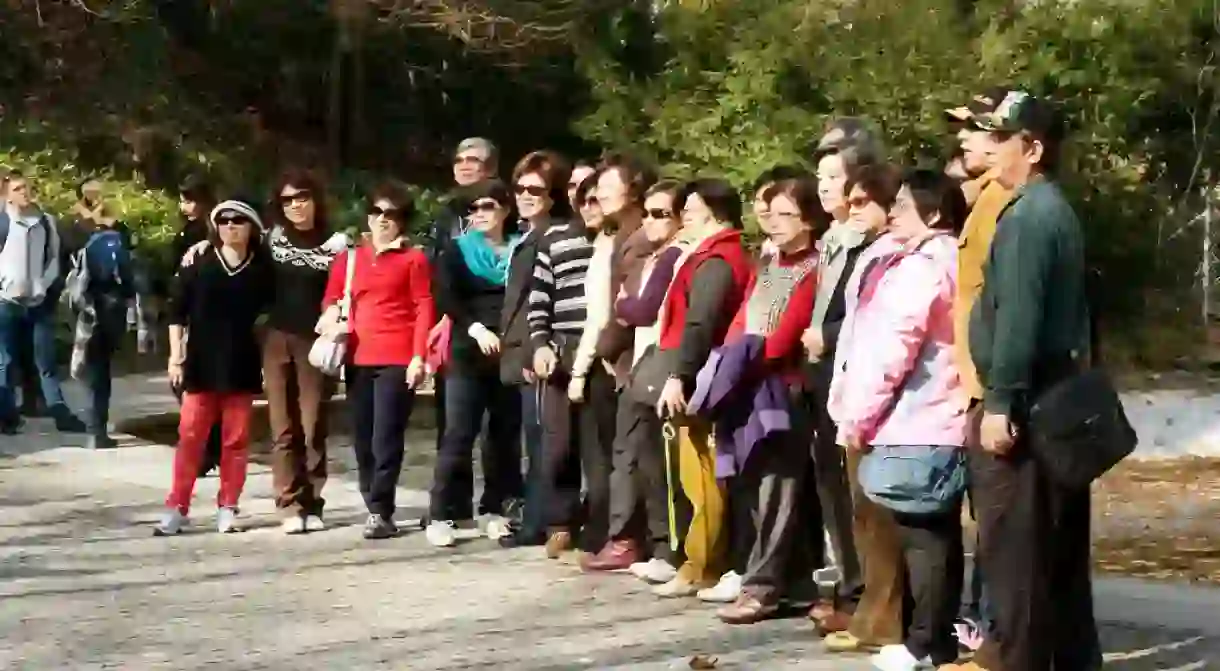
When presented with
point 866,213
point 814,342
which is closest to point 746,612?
point 814,342

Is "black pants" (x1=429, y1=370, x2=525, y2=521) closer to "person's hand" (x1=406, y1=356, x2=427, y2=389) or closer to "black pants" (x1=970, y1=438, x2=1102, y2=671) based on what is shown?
"person's hand" (x1=406, y1=356, x2=427, y2=389)

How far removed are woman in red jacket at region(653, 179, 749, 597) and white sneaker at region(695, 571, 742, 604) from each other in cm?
12

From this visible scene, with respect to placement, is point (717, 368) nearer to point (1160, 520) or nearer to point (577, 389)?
point (577, 389)

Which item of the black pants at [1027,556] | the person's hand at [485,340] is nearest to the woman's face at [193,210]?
the person's hand at [485,340]

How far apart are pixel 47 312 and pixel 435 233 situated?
5.70 meters

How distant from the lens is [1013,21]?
16.4 metres

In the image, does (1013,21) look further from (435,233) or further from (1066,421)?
(1066,421)

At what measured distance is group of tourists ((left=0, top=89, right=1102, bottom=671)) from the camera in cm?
561

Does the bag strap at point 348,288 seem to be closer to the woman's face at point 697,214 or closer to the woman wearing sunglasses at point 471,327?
the woman wearing sunglasses at point 471,327

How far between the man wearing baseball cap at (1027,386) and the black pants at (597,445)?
2912 mm

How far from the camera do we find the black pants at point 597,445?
27.4 ft

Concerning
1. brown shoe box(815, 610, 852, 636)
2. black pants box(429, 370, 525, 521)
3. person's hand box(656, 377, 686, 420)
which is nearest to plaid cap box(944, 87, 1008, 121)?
person's hand box(656, 377, 686, 420)

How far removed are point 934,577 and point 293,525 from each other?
4272mm

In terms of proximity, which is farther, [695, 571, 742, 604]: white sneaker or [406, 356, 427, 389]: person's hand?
[406, 356, 427, 389]: person's hand
